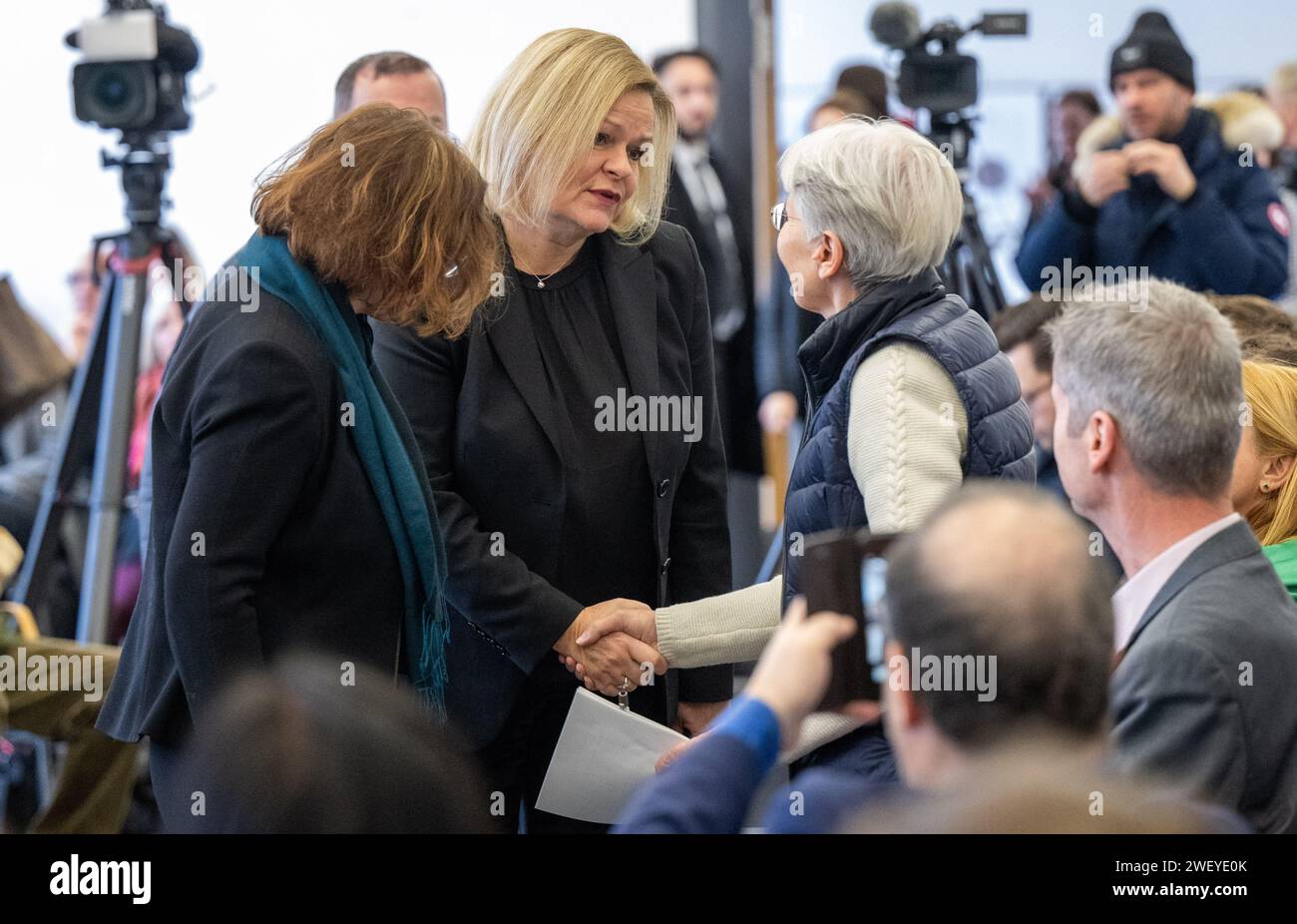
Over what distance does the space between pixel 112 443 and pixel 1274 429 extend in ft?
7.00

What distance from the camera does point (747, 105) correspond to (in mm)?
5223

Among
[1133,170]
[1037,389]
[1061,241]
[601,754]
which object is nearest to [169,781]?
[601,754]

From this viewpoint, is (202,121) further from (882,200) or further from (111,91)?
(882,200)

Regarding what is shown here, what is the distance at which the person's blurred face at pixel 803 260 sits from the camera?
6.25 feet

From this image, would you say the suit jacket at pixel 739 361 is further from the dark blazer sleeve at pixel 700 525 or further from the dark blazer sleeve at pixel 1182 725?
the dark blazer sleeve at pixel 1182 725

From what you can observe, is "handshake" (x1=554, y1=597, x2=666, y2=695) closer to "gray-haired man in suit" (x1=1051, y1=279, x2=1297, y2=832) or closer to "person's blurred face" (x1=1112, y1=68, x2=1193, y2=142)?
"gray-haired man in suit" (x1=1051, y1=279, x2=1297, y2=832)

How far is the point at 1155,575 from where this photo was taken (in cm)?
166

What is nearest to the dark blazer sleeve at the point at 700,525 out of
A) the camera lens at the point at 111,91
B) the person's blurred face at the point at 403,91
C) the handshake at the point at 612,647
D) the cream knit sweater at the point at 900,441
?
the handshake at the point at 612,647

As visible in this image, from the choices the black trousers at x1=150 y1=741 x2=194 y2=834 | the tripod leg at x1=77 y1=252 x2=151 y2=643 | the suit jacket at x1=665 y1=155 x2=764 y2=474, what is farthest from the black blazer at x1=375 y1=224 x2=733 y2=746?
the suit jacket at x1=665 y1=155 x2=764 y2=474

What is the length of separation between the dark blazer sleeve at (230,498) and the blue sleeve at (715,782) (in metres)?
0.66

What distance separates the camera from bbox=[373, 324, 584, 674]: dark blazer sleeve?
204 centimetres
